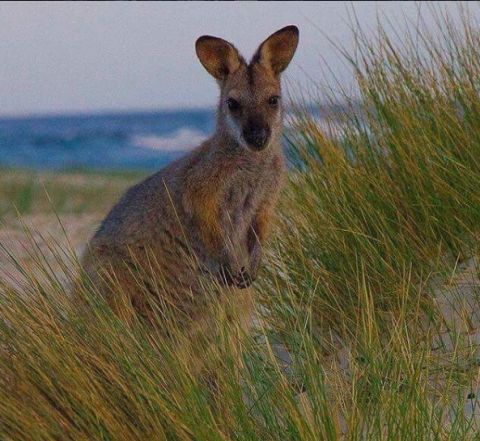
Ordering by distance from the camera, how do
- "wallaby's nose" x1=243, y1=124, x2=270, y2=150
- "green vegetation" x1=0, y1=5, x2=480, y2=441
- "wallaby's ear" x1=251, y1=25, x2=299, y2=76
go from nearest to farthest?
"green vegetation" x1=0, y1=5, x2=480, y2=441
"wallaby's nose" x1=243, y1=124, x2=270, y2=150
"wallaby's ear" x1=251, y1=25, x2=299, y2=76

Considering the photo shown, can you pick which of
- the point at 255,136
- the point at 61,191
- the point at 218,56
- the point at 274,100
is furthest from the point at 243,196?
the point at 61,191

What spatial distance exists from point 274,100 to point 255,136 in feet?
0.78

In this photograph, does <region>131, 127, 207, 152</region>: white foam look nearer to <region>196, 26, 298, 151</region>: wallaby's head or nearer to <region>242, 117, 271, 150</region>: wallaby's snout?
<region>196, 26, 298, 151</region>: wallaby's head

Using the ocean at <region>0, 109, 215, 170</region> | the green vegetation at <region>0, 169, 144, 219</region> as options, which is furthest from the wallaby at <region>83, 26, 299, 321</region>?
the ocean at <region>0, 109, 215, 170</region>

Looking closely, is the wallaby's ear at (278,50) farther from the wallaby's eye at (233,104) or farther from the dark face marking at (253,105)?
the wallaby's eye at (233,104)

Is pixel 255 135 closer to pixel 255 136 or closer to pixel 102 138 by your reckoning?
pixel 255 136

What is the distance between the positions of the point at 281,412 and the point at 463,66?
9.27ft

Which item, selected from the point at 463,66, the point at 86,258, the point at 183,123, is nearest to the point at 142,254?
the point at 86,258

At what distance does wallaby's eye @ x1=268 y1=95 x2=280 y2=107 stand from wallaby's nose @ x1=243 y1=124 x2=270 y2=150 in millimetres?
160

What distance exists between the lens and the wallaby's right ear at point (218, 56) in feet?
14.5

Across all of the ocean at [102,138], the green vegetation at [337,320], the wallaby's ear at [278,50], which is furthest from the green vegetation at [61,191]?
the ocean at [102,138]

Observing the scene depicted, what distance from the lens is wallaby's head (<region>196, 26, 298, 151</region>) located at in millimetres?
4402

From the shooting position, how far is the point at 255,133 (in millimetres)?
4371

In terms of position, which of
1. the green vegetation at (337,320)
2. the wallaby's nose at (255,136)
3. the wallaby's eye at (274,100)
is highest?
the wallaby's eye at (274,100)
